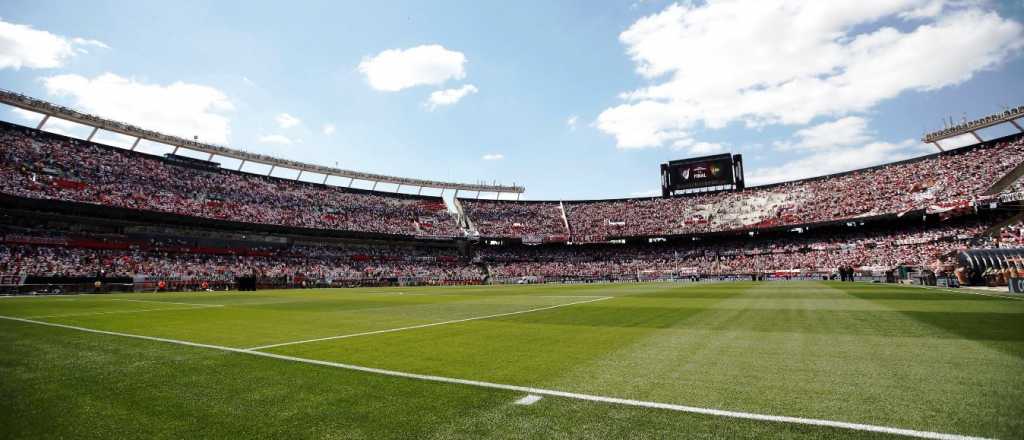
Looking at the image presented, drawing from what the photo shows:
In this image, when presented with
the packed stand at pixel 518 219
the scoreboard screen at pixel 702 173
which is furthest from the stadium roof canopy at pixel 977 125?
the packed stand at pixel 518 219

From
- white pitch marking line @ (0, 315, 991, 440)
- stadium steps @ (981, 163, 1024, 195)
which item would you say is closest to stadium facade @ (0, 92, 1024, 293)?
stadium steps @ (981, 163, 1024, 195)

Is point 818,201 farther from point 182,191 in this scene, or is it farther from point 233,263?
point 182,191

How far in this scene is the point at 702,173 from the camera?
75.4 meters

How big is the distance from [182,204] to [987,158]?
3516 inches

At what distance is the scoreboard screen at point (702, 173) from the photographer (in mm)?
74125

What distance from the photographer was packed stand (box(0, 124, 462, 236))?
40.8 meters

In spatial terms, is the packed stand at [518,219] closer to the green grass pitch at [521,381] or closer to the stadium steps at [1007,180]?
the stadium steps at [1007,180]

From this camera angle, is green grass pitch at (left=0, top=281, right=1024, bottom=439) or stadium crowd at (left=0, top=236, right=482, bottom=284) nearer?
green grass pitch at (left=0, top=281, right=1024, bottom=439)

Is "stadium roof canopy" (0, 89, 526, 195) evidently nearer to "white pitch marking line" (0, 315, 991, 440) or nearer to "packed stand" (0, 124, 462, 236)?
"packed stand" (0, 124, 462, 236)

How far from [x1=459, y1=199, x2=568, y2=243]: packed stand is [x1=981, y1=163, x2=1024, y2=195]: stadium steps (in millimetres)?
49983

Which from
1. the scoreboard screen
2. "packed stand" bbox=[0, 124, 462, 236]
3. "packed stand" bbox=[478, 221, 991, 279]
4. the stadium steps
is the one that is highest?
the scoreboard screen

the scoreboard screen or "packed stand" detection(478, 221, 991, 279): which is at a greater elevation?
the scoreboard screen

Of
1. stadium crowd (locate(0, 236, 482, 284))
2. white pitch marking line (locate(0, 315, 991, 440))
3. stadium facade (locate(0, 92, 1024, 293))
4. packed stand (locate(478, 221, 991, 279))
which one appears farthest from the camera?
packed stand (locate(478, 221, 991, 279))

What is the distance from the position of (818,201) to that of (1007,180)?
63.6ft
